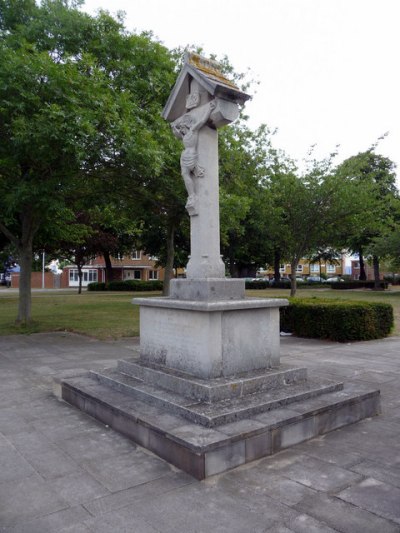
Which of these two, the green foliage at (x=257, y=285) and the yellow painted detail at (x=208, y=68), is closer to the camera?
the yellow painted detail at (x=208, y=68)

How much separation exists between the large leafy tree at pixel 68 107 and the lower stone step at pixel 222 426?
6480 millimetres

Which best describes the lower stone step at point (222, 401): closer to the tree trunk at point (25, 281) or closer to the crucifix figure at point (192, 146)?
the crucifix figure at point (192, 146)

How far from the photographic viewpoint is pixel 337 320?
36.3 feet

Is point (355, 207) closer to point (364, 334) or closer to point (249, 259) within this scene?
point (364, 334)

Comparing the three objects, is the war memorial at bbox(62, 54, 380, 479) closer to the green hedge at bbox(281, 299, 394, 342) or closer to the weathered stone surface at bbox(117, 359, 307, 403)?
the weathered stone surface at bbox(117, 359, 307, 403)

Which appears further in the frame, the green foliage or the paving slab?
the green foliage

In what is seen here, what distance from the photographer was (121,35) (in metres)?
12.6

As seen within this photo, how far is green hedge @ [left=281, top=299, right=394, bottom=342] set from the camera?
11070 mm

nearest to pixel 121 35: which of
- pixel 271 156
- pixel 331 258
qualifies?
pixel 271 156

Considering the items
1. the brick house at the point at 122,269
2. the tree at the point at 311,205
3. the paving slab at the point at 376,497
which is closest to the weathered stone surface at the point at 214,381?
the paving slab at the point at 376,497

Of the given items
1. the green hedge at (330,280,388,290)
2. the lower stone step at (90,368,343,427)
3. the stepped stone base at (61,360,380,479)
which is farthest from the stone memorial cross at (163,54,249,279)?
the green hedge at (330,280,388,290)

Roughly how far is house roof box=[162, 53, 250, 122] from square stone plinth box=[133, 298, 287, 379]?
265 centimetres

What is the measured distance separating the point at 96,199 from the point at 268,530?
42.0 ft

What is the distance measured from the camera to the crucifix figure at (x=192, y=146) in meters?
5.43
